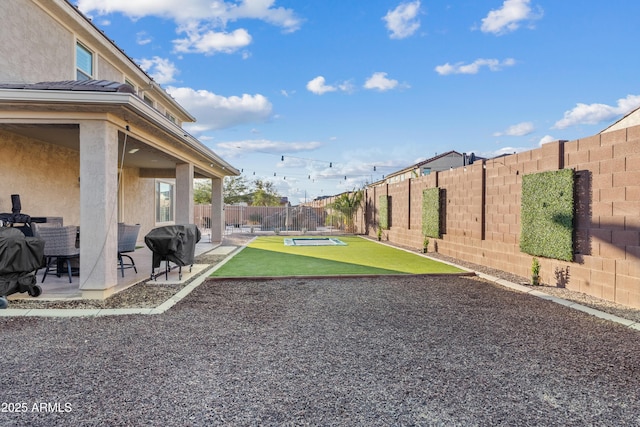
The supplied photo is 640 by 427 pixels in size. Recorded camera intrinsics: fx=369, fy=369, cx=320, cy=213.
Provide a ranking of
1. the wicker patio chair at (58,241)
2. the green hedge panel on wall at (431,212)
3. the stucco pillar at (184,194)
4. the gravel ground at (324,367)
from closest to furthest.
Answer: the gravel ground at (324,367)
the wicker patio chair at (58,241)
the stucco pillar at (184,194)
the green hedge panel on wall at (431,212)

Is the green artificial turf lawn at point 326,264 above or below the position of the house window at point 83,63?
below

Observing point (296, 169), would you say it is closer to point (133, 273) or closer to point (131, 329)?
point (133, 273)

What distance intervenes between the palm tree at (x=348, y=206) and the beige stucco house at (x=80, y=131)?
10.8 metres

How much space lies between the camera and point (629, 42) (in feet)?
29.9

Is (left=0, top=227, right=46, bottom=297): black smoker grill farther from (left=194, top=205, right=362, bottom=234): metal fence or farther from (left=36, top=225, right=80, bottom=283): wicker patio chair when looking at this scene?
(left=194, top=205, right=362, bottom=234): metal fence

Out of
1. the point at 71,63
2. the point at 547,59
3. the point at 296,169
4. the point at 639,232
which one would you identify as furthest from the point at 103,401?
the point at 296,169

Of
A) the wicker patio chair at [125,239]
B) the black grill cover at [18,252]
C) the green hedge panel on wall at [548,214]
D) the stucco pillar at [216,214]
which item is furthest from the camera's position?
the stucco pillar at [216,214]

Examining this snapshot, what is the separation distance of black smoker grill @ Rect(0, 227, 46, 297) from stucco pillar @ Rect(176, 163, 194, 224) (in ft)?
14.3

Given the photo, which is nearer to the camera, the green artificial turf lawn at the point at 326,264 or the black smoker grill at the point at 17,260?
the black smoker grill at the point at 17,260

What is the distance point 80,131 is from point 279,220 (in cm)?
1794

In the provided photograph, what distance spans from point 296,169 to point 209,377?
1033 inches

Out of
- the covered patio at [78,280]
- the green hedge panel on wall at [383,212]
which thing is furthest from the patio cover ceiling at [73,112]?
the green hedge panel on wall at [383,212]

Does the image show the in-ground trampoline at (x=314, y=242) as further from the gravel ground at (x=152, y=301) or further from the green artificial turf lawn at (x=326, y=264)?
the gravel ground at (x=152, y=301)

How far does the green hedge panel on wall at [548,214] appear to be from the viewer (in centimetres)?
653
